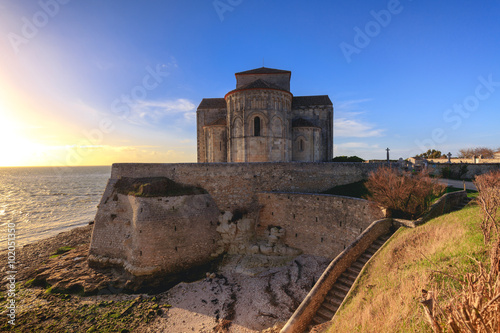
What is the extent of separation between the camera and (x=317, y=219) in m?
13.8

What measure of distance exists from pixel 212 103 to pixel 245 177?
46.2 ft

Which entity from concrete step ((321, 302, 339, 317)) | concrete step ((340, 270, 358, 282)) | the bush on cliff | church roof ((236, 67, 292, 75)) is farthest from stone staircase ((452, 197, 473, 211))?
church roof ((236, 67, 292, 75))

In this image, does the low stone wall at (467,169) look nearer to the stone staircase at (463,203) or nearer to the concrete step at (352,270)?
the stone staircase at (463,203)

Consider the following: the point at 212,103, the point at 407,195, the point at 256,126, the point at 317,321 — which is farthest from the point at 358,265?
the point at 212,103

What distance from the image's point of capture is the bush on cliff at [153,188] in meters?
14.8

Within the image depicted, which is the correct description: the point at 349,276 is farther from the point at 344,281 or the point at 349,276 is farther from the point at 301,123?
the point at 301,123

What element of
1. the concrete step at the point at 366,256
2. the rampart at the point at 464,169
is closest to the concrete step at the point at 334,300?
the concrete step at the point at 366,256

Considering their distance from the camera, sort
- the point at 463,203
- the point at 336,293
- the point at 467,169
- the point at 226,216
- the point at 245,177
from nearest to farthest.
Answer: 1. the point at 336,293
2. the point at 463,203
3. the point at 226,216
4. the point at 245,177
5. the point at 467,169

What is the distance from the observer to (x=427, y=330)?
4035mm

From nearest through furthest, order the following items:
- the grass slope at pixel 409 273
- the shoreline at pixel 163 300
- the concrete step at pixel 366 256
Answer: the grass slope at pixel 409 273 < the concrete step at pixel 366 256 < the shoreline at pixel 163 300

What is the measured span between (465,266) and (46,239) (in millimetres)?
29775

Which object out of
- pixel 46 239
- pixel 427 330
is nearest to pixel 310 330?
pixel 427 330

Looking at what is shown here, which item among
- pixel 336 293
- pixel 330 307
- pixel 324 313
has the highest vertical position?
pixel 336 293

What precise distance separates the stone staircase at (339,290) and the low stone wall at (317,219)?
→ 10.1 ft
